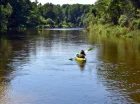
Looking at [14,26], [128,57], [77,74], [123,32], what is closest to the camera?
[77,74]

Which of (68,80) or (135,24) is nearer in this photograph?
(68,80)

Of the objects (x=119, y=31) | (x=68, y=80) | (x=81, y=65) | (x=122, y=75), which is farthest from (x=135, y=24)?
(x=68, y=80)

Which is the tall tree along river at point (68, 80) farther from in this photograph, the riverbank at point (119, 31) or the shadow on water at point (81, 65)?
the riverbank at point (119, 31)

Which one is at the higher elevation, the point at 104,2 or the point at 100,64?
the point at 104,2

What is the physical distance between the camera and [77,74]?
2559 cm

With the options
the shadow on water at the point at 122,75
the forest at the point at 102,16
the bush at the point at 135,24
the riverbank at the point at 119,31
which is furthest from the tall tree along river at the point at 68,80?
the forest at the point at 102,16

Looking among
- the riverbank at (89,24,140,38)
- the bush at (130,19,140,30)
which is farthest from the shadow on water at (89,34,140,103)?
the riverbank at (89,24,140,38)

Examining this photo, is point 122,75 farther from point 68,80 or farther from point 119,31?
point 119,31

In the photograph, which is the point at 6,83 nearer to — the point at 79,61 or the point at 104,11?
the point at 79,61

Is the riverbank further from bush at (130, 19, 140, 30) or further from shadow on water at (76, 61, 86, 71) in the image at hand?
shadow on water at (76, 61, 86, 71)

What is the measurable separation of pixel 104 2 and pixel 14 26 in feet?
137

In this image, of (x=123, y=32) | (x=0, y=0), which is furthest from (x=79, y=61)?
(x=0, y=0)

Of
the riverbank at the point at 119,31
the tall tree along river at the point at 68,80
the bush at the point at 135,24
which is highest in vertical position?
the bush at the point at 135,24

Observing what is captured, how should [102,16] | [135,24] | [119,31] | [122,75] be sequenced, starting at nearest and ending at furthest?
1. [122,75]
2. [135,24]
3. [119,31]
4. [102,16]
